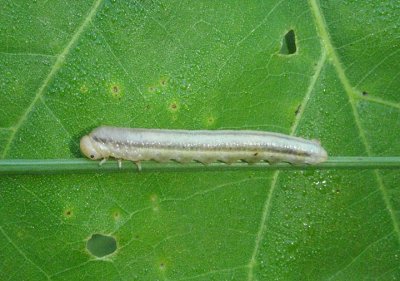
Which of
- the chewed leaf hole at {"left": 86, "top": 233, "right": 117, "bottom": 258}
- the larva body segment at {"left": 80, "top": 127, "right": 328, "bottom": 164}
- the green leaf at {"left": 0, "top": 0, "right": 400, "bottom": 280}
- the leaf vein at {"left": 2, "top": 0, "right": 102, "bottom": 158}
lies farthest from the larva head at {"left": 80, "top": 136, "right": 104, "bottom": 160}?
the chewed leaf hole at {"left": 86, "top": 233, "right": 117, "bottom": 258}

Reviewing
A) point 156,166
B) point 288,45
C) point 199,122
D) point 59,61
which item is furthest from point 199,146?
point 59,61

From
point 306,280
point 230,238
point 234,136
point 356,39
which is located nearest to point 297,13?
point 356,39

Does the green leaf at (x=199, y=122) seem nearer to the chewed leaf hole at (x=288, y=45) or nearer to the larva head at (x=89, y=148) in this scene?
the chewed leaf hole at (x=288, y=45)

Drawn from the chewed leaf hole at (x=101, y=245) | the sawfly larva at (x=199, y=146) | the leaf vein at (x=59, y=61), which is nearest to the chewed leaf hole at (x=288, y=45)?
the sawfly larva at (x=199, y=146)

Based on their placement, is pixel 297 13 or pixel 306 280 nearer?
pixel 297 13

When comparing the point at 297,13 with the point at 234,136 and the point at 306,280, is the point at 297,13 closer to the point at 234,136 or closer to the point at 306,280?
the point at 234,136

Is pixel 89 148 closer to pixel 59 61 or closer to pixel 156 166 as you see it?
pixel 156 166
